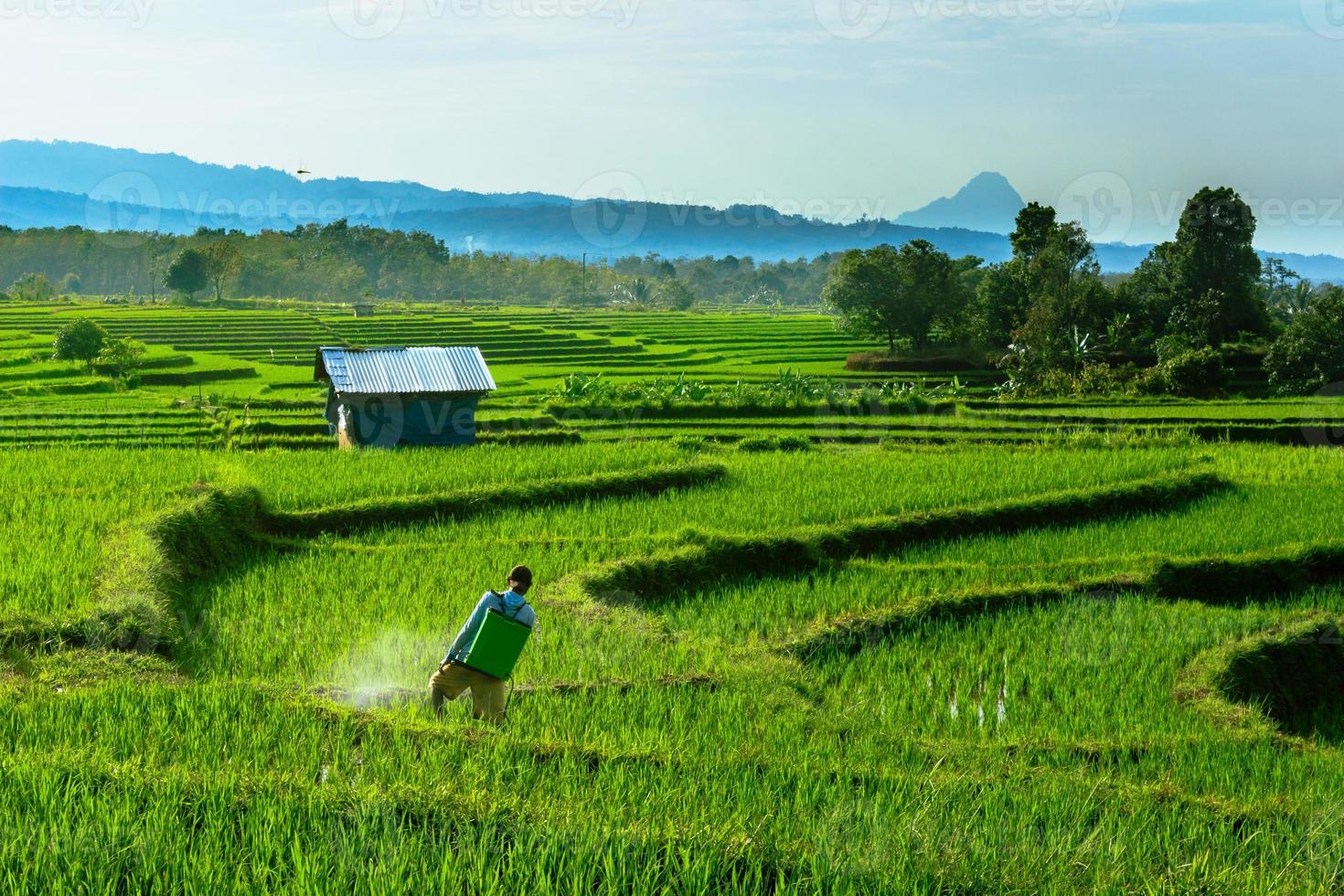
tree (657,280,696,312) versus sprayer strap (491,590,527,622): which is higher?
tree (657,280,696,312)

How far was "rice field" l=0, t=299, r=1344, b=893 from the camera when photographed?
4590 mm

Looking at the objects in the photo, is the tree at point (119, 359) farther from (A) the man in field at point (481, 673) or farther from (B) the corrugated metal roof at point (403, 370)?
(A) the man in field at point (481, 673)

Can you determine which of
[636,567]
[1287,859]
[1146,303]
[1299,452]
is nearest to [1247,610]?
[636,567]

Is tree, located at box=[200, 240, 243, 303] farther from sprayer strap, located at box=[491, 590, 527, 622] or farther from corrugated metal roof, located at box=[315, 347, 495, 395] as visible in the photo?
sprayer strap, located at box=[491, 590, 527, 622]

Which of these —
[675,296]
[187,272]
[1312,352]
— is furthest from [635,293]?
[1312,352]

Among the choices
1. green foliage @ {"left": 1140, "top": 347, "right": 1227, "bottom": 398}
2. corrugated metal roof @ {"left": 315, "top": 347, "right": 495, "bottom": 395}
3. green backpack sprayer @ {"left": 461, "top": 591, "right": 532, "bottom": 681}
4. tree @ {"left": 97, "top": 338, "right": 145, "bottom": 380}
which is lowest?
green backpack sprayer @ {"left": 461, "top": 591, "right": 532, "bottom": 681}

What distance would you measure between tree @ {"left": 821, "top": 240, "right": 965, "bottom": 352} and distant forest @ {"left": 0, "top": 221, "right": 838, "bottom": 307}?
135 feet

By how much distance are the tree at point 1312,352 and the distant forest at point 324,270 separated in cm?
5398

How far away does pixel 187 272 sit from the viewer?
6200 cm

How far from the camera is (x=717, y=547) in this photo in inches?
465

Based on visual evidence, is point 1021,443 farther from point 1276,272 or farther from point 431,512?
point 1276,272

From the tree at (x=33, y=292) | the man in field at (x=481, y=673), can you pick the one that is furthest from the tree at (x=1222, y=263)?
the tree at (x=33, y=292)

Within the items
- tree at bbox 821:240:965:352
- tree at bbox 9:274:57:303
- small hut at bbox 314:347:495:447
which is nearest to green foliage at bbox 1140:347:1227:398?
tree at bbox 821:240:965:352

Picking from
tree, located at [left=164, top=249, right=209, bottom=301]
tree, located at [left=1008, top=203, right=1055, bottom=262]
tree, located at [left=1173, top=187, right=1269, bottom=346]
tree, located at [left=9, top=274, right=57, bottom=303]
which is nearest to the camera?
tree, located at [left=1173, top=187, right=1269, bottom=346]
